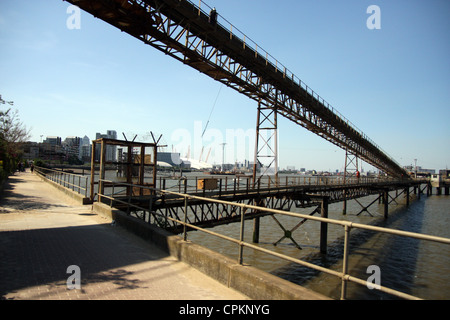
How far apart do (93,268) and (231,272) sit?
8.43 feet

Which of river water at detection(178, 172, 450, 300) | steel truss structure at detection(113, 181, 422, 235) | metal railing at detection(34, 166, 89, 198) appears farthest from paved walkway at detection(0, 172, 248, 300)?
river water at detection(178, 172, 450, 300)

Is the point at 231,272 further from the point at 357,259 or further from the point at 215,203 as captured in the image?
the point at 215,203

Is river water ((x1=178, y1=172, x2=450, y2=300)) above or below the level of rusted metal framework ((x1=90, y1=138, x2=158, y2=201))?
below

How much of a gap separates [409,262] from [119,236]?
15869 millimetres

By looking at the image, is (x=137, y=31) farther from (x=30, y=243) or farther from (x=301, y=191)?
(x=301, y=191)

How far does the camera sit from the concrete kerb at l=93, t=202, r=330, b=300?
3678 millimetres

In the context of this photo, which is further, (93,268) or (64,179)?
(64,179)

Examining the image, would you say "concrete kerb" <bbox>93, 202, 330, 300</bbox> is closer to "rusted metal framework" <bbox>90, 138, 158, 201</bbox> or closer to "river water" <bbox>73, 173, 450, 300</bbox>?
"river water" <bbox>73, 173, 450, 300</bbox>

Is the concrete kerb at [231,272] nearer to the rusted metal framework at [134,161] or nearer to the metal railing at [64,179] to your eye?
the rusted metal framework at [134,161]

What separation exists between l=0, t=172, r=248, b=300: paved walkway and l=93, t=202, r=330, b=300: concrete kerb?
0.43 ft

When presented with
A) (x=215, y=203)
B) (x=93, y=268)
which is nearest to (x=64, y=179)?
(x=215, y=203)

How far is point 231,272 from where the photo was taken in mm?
4434

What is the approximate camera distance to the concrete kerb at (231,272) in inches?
145
